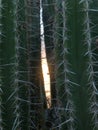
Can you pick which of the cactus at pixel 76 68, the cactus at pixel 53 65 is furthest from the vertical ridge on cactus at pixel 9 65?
the cactus at pixel 76 68

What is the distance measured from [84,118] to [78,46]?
0.38m

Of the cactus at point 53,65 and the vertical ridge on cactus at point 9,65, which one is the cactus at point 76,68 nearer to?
the cactus at point 53,65

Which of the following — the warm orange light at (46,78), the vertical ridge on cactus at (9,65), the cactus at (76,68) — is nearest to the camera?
the cactus at (76,68)

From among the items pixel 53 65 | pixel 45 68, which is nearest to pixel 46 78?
pixel 45 68

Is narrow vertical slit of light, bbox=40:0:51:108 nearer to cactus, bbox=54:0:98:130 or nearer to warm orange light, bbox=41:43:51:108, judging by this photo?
warm orange light, bbox=41:43:51:108

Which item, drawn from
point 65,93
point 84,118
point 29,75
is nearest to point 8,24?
point 29,75

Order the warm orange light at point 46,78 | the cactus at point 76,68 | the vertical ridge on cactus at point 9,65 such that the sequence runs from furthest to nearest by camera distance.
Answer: the warm orange light at point 46,78
the vertical ridge on cactus at point 9,65
the cactus at point 76,68

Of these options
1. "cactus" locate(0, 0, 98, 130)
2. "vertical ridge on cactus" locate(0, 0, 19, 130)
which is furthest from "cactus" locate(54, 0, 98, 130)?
"vertical ridge on cactus" locate(0, 0, 19, 130)

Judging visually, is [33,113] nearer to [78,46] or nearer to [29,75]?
[29,75]

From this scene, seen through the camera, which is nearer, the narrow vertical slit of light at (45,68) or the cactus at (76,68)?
the cactus at (76,68)

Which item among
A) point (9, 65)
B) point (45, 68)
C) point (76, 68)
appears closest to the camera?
point (76, 68)

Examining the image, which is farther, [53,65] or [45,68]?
[45,68]

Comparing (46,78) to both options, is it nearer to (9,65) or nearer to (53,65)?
(53,65)

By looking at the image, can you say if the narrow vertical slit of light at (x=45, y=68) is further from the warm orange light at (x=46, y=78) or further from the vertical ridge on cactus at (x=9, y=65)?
the vertical ridge on cactus at (x=9, y=65)
